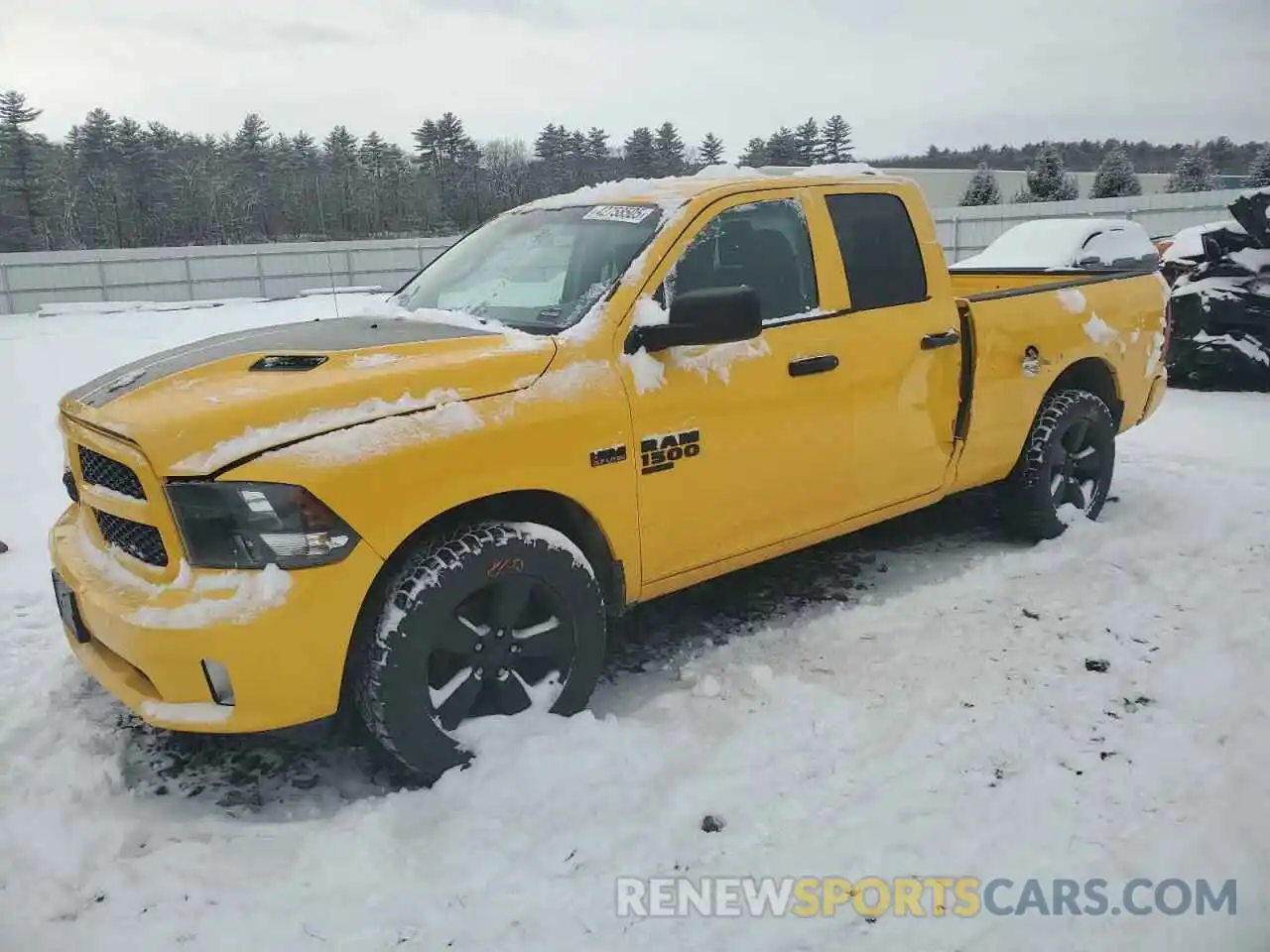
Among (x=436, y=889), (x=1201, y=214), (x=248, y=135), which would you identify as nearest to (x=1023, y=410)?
(x=436, y=889)

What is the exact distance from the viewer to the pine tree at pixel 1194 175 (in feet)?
125

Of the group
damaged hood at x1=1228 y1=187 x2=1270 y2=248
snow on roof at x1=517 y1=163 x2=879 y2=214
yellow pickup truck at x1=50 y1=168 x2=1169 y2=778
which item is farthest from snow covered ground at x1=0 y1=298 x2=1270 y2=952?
damaged hood at x1=1228 y1=187 x2=1270 y2=248

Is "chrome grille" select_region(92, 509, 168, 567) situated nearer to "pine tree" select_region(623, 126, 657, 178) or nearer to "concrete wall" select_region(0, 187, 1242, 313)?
Result: "concrete wall" select_region(0, 187, 1242, 313)

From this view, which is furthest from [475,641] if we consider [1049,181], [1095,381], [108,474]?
[1049,181]

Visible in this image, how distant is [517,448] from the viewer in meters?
2.91

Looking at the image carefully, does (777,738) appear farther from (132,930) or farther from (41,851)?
(41,851)

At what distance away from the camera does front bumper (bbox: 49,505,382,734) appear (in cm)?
252

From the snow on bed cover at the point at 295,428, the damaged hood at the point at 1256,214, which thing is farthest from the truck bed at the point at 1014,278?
the damaged hood at the point at 1256,214

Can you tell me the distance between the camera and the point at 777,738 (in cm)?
316

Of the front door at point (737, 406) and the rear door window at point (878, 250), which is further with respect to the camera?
the rear door window at point (878, 250)

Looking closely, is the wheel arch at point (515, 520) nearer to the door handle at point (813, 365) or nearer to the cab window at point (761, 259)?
the cab window at point (761, 259)

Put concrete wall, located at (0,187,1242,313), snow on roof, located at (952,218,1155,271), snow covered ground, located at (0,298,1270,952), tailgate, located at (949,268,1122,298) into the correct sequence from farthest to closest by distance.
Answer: concrete wall, located at (0,187,1242,313) < snow on roof, located at (952,218,1155,271) < tailgate, located at (949,268,1122,298) < snow covered ground, located at (0,298,1270,952)

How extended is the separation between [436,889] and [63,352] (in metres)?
15.0

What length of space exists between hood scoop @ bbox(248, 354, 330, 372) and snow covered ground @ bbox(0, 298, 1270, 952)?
1.34 metres
